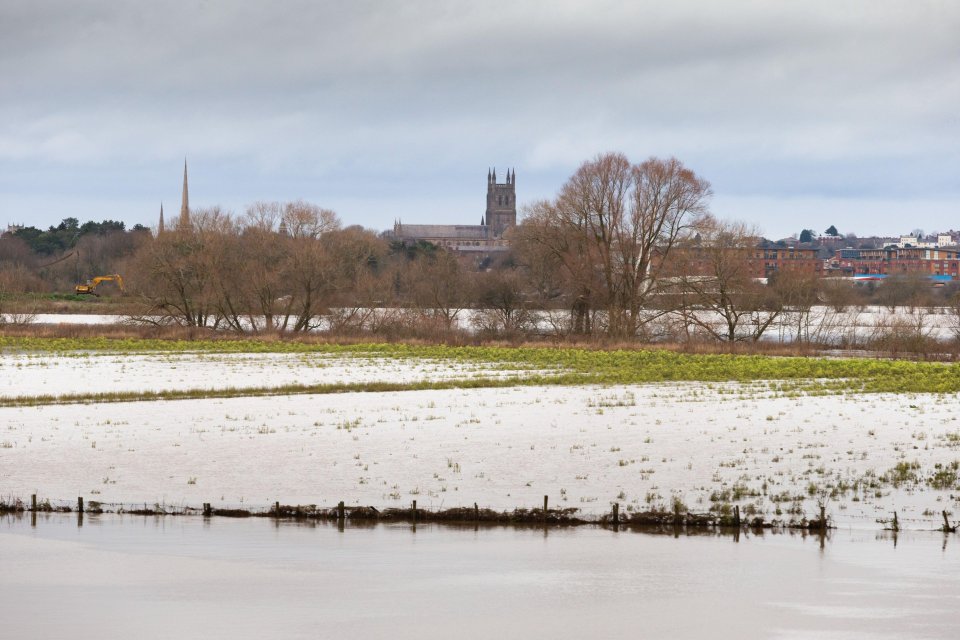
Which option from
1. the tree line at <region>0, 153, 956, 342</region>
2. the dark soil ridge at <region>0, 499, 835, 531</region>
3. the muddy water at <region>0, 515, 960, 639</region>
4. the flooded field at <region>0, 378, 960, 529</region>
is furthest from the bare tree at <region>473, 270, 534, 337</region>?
the muddy water at <region>0, 515, 960, 639</region>

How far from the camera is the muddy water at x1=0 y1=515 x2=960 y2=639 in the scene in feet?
41.7

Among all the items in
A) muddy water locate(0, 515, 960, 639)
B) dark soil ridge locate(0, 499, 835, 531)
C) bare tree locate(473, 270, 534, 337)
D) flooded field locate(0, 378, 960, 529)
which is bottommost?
muddy water locate(0, 515, 960, 639)

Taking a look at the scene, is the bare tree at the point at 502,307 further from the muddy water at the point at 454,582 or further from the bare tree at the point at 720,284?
the muddy water at the point at 454,582

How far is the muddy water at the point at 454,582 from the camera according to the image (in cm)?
1272

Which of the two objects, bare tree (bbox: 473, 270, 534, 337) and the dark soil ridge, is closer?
the dark soil ridge

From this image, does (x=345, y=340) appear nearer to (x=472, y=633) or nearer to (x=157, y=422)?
(x=157, y=422)

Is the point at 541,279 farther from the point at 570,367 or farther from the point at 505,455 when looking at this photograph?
the point at 505,455

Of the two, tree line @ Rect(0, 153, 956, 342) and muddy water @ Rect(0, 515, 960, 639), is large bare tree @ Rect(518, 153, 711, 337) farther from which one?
muddy water @ Rect(0, 515, 960, 639)

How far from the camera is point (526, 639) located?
12359 mm

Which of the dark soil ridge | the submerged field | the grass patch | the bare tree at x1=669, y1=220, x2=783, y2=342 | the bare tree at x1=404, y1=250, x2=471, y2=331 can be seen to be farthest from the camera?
the bare tree at x1=404, y1=250, x2=471, y2=331

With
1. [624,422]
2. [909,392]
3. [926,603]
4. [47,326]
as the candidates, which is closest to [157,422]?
[624,422]

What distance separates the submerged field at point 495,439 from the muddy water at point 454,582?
1.47 m

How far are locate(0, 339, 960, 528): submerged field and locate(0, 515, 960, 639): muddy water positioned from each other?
1.47m

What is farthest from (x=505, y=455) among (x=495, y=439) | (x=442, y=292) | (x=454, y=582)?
(x=442, y=292)
